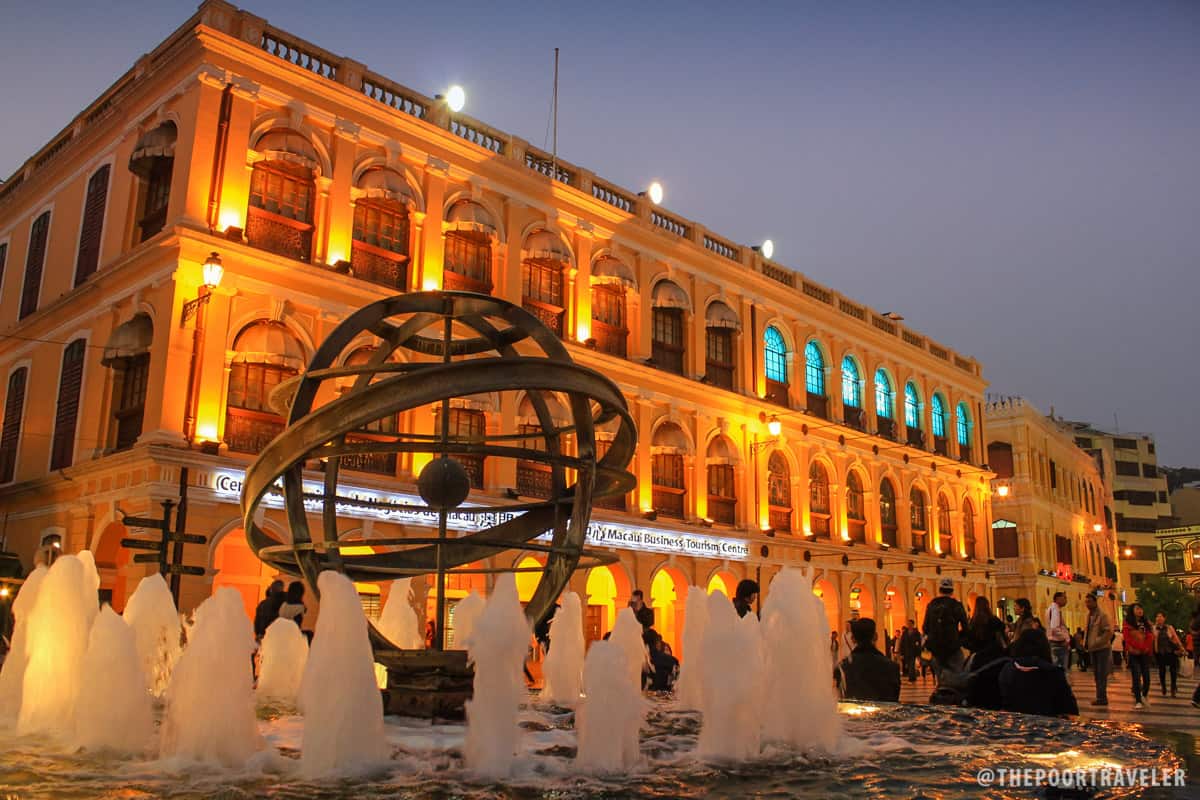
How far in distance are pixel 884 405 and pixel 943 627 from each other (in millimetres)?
28043

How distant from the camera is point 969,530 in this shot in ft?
135

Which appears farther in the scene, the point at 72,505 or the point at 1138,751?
the point at 72,505

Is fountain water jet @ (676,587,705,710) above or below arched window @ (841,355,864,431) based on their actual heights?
below

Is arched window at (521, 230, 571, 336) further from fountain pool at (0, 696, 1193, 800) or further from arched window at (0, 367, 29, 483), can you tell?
fountain pool at (0, 696, 1193, 800)

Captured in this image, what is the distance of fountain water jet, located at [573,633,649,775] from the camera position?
600 cm

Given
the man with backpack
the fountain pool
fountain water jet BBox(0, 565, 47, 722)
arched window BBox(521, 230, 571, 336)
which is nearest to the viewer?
the fountain pool

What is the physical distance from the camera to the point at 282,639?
10711mm

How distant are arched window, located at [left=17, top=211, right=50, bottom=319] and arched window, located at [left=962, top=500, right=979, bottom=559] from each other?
32.7m

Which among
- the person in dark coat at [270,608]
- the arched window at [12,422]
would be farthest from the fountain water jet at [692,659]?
the arched window at [12,422]

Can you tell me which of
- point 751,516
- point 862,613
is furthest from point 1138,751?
point 862,613

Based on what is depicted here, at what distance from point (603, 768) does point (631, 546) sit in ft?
63.5

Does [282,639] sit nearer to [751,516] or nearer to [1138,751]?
[1138,751]

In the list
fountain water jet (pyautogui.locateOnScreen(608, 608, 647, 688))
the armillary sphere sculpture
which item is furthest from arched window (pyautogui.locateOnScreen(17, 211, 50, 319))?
fountain water jet (pyautogui.locateOnScreen(608, 608, 647, 688))

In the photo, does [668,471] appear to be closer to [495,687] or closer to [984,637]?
[984,637]
